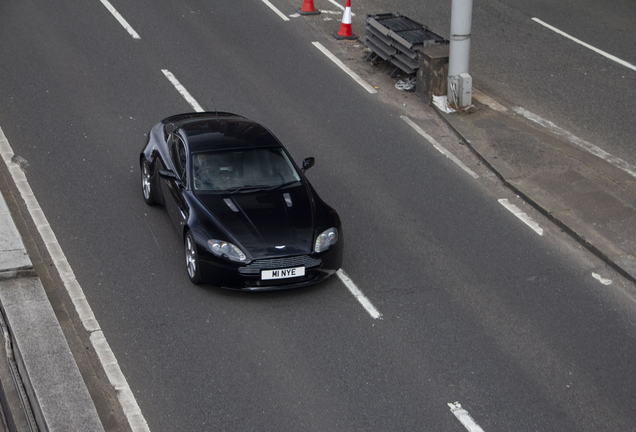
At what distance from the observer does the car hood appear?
26.1 ft

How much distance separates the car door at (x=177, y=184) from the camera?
28.6ft

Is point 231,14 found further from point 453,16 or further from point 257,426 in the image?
point 257,426

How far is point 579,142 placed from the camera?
40.5 feet

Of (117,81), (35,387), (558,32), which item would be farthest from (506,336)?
(558,32)

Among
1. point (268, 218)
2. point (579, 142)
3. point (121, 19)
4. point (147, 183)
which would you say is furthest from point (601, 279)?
point (121, 19)

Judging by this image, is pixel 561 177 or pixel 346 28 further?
pixel 346 28

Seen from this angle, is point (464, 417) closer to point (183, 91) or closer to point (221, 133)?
point (221, 133)

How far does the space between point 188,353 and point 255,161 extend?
278cm

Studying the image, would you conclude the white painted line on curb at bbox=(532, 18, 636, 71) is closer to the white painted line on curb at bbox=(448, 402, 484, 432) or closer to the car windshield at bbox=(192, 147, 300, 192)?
the car windshield at bbox=(192, 147, 300, 192)

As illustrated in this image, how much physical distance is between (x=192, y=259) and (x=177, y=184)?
1118 mm

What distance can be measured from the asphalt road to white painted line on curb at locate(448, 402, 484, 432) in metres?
0.06

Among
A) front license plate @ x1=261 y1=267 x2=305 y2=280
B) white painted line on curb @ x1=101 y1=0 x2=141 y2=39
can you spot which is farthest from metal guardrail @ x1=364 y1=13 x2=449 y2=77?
front license plate @ x1=261 y1=267 x2=305 y2=280

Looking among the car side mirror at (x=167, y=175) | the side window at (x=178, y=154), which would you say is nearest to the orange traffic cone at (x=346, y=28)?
the side window at (x=178, y=154)

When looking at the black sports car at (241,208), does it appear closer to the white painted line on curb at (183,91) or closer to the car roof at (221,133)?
the car roof at (221,133)
